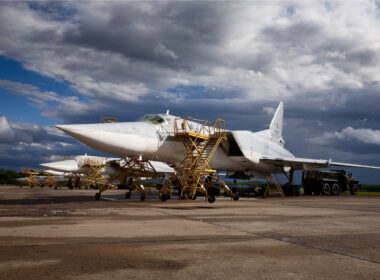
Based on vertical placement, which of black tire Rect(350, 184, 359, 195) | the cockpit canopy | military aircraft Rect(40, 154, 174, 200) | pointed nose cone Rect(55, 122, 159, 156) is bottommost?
black tire Rect(350, 184, 359, 195)

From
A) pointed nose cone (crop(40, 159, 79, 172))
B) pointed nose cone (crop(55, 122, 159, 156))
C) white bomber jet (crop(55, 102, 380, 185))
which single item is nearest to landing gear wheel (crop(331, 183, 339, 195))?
white bomber jet (crop(55, 102, 380, 185))

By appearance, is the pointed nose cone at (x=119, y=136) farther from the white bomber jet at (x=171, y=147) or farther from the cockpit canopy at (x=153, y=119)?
the cockpit canopy at (x=153, y=119)

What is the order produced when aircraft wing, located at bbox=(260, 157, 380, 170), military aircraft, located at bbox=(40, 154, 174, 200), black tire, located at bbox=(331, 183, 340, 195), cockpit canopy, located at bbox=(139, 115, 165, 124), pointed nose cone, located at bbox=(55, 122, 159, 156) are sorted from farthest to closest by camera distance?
black tire, located at bbox=(331, 183, 340, 195), aircraft wing, located at bbox=(260, 157, 380, 170), military aircraft, located at bbox=(40, 154, 174, 200), cockpit canopy, located at bbox=(139, 115, 165, 124), pointed nose cone, located at bbox=(55, 122, 159, 156)

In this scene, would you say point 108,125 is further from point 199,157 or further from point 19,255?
point 19,255

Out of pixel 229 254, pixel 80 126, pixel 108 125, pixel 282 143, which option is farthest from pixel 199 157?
pixel 282 143

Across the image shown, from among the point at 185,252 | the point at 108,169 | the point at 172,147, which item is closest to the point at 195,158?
the point at 172,147

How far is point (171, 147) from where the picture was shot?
1261cm

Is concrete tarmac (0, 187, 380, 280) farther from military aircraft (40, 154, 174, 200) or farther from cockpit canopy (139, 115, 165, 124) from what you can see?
military aircraft (40, 154, 174, 200)

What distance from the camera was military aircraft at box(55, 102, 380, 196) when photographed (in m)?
10.0

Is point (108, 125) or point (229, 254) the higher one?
point (108, 125)

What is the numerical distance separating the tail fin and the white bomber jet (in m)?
1.45

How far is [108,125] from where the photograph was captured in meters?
10.4

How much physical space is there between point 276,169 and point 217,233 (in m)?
14.8

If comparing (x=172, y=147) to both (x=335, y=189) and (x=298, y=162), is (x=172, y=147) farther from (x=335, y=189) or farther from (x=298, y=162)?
(x=335, y=189)
